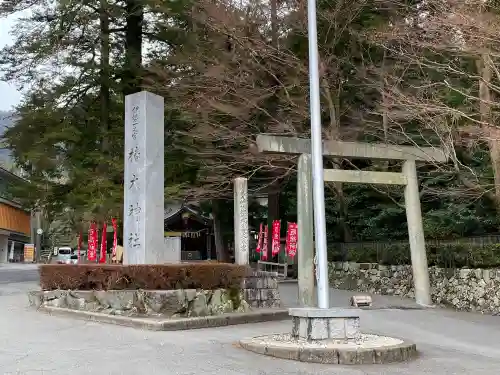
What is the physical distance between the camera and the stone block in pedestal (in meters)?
7.89

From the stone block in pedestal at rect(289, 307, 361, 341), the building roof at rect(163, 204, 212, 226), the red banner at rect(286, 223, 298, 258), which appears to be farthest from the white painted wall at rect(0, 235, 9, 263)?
the stone block in pedestal at rect(289, 307, 361, 341)

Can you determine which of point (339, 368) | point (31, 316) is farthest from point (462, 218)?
point (31, 316)

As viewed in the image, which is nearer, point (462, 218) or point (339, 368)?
point (339, 368)

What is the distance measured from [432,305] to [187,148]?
976 cm

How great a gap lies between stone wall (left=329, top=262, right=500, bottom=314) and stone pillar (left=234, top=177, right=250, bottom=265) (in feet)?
19.4

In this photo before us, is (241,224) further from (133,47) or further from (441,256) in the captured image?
(133,47)

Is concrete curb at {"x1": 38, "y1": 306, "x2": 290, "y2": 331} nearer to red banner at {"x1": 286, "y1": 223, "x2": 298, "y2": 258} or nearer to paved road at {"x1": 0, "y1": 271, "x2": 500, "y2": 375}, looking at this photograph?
paved road at {"x1": 0, "y1": 271, "x2": 500, "y2": 375}

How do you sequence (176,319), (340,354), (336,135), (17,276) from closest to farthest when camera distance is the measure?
(340,354)
(176,319)
(336,135)
(17,276)

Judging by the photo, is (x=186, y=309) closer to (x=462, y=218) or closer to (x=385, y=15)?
(x=462, y=218)

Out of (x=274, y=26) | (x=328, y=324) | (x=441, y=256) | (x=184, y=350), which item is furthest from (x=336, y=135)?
(x=184, y=350)

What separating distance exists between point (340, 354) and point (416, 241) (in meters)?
8.63

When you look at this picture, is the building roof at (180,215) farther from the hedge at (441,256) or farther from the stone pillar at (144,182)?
the stone pillar at (144,182)

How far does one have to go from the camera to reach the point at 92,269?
36.4 feet

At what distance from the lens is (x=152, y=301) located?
10.3m
